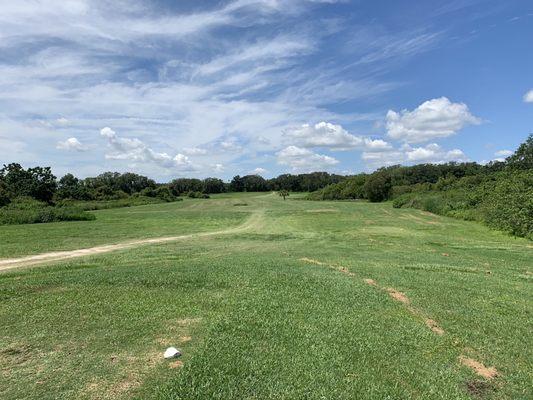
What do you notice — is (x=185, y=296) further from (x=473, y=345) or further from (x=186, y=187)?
(x=186, y=187)

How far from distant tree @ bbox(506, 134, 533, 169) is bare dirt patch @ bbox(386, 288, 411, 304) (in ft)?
205

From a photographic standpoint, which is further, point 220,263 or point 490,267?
point 490,267

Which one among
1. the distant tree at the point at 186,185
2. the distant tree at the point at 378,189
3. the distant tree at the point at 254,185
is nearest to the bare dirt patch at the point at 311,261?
the distant tree at the point at 378,189

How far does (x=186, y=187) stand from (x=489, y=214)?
135116 mm

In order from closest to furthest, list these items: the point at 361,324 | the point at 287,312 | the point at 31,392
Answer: the point at 31,392 < the point at 361,324 < the point at 287,312

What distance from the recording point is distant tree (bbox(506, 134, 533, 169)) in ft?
212

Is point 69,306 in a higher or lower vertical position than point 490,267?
higher

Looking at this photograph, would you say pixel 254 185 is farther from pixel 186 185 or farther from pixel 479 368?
pixel 479 368

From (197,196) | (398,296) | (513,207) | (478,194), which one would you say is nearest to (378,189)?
(478,194)

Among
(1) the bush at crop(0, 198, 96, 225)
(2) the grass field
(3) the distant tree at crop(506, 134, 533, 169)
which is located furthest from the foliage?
(2) the grass field

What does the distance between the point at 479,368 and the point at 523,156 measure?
71.9m

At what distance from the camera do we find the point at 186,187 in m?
165

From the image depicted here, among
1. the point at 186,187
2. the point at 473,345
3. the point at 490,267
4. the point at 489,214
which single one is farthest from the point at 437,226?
the point at 186,187

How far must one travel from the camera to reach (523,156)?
2648 inches
